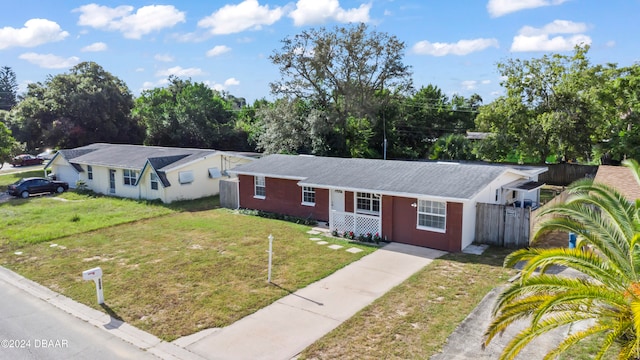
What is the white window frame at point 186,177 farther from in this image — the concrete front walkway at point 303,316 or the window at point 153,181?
the concrete front walkway at point 303,316

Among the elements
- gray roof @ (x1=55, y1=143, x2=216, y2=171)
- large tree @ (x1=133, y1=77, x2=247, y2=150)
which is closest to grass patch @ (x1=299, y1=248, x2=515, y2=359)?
gray roof @ (x1=55, y1=143, x2=216, y2=171)

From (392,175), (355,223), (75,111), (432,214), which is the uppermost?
(75,111)

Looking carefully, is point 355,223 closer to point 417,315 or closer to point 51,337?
point 417,315

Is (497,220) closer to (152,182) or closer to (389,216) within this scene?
(389,216)

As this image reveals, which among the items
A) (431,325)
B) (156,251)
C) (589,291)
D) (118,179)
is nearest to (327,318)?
(431,325)

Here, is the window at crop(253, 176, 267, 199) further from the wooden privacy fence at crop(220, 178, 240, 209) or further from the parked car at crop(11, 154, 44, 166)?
the parked car at crop(11, 154, 44, 166)

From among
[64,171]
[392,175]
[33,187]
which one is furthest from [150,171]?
[392,175]
